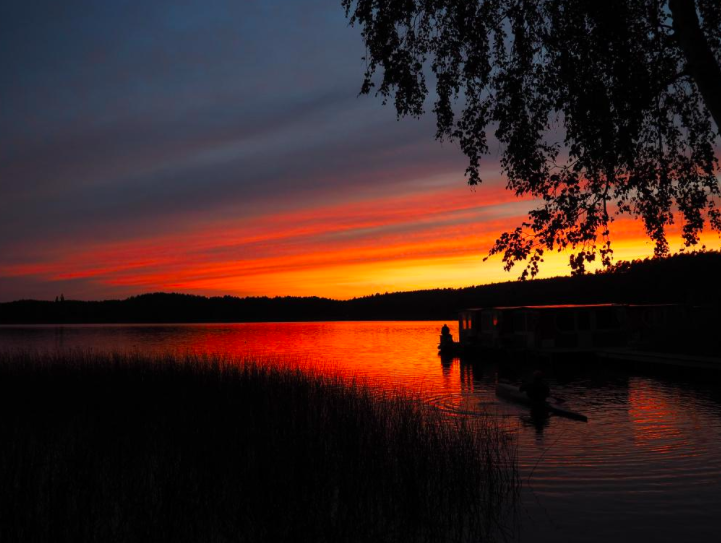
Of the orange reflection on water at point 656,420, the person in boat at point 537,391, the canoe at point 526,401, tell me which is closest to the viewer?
the orange reflection on water at point 656,420

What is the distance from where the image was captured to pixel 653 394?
83.4 feet

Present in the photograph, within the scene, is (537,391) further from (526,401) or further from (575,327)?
(575,327)

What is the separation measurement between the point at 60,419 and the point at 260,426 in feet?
20.6

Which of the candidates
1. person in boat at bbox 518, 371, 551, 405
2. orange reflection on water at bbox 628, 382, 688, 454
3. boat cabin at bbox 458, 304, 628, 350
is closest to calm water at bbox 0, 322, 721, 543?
orange reflection on water at bbox 628, 382, 688, 454

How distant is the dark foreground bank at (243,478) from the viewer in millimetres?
7719

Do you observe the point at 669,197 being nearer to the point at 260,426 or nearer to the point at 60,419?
the point at 260,426

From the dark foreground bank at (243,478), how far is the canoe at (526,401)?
6138mm

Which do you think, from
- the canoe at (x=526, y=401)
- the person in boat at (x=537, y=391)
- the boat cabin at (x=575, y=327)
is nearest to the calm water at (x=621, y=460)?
the canoe at (x=526, y=401)

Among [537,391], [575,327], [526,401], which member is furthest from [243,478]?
[575,327]

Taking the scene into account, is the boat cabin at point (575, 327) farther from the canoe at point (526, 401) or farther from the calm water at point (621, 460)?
the canoe at point (526, 401)

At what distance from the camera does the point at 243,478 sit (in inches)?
365

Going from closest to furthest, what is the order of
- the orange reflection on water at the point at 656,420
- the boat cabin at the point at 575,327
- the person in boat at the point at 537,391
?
the orange reflection on water at the point at 656,420
the person in boat at the point at 537,391
the boat cabin at the point at 575,327

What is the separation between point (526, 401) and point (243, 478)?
48.8 ft

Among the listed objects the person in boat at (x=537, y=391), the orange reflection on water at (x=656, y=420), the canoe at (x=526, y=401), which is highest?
the person in boat at (x=537, y=391)
